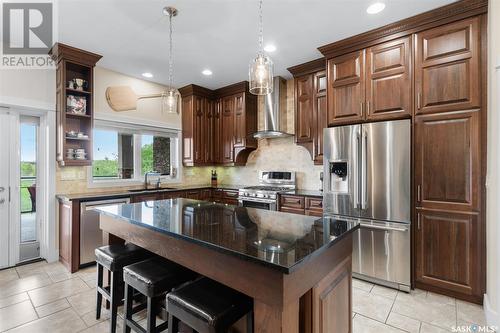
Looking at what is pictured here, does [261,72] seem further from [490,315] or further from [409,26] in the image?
[490,315]

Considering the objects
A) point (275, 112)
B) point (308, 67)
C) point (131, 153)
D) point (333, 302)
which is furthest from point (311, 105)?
point (131, 153)

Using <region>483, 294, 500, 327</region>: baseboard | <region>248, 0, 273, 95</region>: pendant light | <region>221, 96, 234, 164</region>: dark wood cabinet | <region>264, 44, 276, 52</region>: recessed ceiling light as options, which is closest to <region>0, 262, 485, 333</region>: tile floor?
<region>483, 294, 500, 327</region>: baseboard

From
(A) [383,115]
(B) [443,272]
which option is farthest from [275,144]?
(B) [443,272]

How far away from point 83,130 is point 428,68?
14.6 ft

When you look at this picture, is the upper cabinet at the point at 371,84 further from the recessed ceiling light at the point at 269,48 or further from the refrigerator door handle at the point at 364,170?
the recessed ceiling light at the point at 269,48

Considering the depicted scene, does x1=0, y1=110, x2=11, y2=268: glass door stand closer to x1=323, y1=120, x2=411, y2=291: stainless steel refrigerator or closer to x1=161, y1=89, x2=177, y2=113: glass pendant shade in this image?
x1=161, y1=89, x2=177, y2=113: glass pendant shade

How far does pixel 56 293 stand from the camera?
2627 mm

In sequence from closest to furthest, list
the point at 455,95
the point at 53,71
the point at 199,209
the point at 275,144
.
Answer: the point at 199,209, the point at 455,95, the point at 53,71, the point at 275,144

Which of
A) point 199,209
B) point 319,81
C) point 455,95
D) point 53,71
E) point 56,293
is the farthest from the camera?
point 319,81

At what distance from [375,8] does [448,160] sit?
65.4 inches

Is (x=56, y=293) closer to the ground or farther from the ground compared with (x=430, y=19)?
closer to the ground

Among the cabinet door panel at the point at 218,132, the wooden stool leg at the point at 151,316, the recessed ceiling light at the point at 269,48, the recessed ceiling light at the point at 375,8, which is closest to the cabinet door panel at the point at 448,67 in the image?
the recessed ceiling light at the point at 375,8

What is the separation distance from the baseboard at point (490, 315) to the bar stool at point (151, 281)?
2.39 m

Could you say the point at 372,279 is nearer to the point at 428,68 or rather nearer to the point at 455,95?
the point at 455,95
